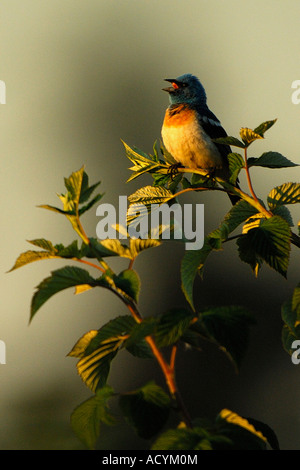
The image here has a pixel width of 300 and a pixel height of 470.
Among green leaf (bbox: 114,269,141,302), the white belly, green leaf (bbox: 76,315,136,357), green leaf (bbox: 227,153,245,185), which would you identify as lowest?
green leaf (bbox: 76,315,136,357)

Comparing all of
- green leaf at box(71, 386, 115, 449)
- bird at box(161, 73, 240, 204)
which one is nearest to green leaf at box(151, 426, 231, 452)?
green leaf at box(71, 386, 115, 449)

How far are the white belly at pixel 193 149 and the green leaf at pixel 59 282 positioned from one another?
5014mm

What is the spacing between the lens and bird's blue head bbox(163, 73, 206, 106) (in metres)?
7.43

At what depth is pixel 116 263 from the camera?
14.5m

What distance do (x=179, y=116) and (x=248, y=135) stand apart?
4797 millimetres

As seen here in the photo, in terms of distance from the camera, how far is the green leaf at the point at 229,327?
1367 millimetres

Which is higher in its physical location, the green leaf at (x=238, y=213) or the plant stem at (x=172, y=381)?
the green leaf at (x=238, y=213)

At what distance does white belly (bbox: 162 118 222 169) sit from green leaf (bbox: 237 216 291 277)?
463 cm

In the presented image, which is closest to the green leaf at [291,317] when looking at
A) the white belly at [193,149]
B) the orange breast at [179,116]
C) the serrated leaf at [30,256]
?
the serrated leaf at [30,256]

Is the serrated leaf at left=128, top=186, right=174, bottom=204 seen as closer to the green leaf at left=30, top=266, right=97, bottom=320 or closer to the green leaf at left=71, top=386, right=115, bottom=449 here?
the green leaf at left=30, top=266, right=97, bottom=320

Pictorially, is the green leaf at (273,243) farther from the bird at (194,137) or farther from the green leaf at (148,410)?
the bird at (194,137)

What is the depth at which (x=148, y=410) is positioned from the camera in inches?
57.2
